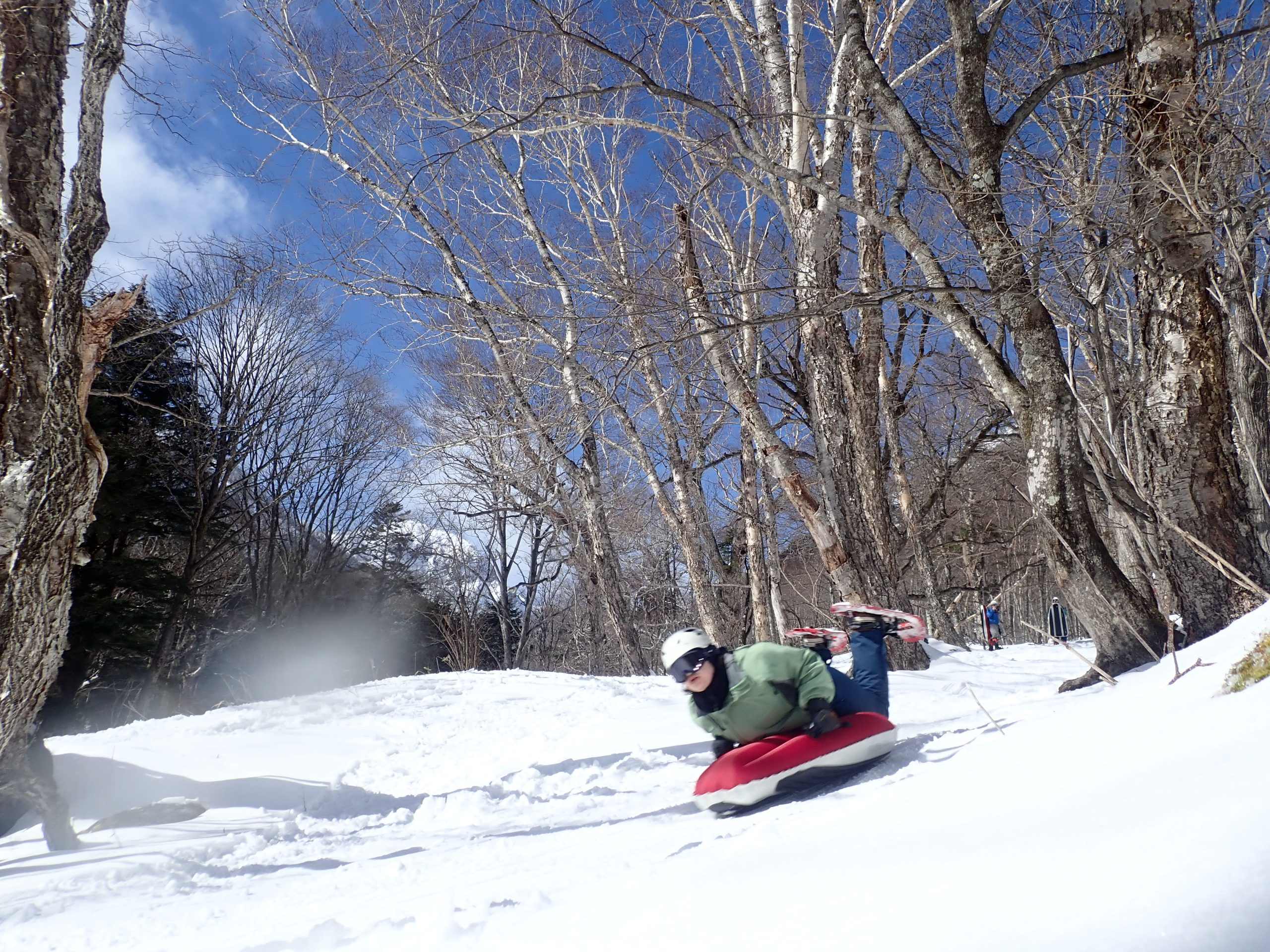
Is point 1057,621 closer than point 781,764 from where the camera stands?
No

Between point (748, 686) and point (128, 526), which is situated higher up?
point (128, 526)

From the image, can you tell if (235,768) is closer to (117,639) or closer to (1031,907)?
(1031,907)

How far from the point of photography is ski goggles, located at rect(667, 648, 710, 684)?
137 inches

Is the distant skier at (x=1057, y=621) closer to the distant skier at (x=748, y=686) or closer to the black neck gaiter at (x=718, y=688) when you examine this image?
the distant skier at (x=748, y=686)

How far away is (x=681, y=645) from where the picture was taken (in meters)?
3.54

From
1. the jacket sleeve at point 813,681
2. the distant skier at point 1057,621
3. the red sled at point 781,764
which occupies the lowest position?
the distant skier at point 1057,621

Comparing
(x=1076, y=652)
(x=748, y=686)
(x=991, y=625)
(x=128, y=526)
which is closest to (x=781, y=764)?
(x=748, y=686)

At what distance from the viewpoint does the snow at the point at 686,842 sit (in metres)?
1.16

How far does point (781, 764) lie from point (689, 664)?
1.89 feet

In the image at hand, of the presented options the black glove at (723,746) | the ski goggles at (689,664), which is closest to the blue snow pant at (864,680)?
the black glove at (723,746)

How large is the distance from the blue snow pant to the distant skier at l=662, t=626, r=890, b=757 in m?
0.06

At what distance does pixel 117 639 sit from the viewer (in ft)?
43.4

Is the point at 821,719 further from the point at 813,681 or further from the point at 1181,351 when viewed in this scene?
the point at 1181,351

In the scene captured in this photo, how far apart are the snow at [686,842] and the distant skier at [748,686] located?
42 cm
